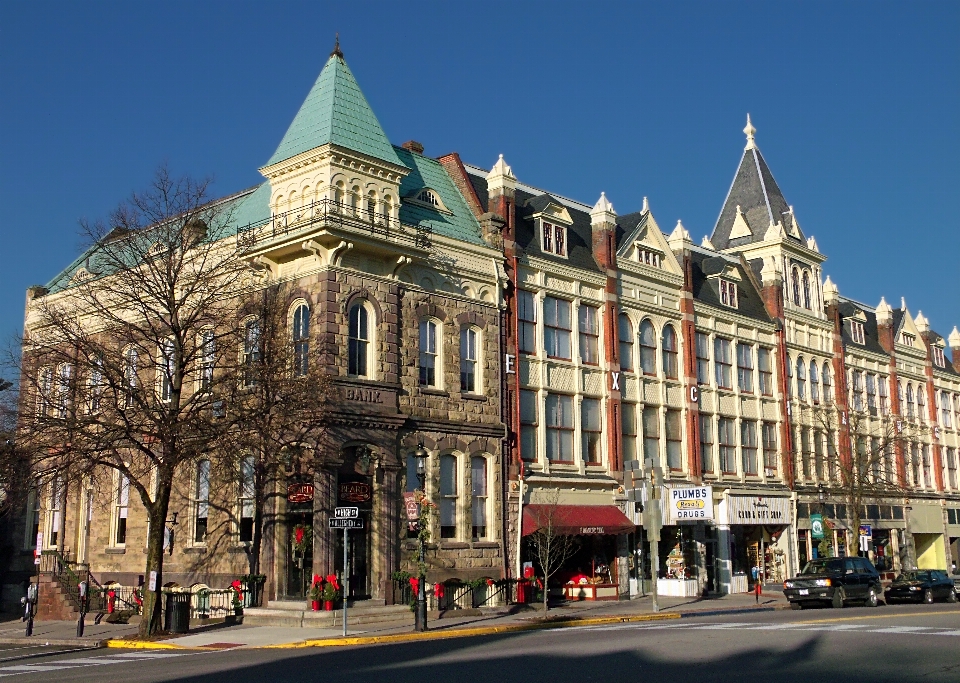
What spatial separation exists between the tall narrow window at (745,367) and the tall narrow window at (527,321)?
48.5 feet

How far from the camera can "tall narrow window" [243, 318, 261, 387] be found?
27672mm

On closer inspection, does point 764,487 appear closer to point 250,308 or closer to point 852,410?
point 852,410

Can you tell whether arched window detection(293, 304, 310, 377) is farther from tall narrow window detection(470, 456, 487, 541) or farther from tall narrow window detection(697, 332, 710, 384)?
tall narrow window detection(697, 332, 710, 384)

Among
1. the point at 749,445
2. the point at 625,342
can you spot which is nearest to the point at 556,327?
the point at 625,342

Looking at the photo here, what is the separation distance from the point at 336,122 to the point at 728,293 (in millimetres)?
23969

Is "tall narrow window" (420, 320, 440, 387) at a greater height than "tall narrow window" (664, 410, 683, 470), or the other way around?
"tall narrow window" (420, 320, 440, 387)

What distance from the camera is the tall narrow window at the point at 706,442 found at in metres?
45.9

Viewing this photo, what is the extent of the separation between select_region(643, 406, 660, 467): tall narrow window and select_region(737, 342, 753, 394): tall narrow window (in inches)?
288

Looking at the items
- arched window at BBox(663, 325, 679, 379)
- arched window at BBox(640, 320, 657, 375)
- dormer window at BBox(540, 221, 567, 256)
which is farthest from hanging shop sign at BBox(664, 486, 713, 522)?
dormer window at BBox(540, 221, 567, 256)

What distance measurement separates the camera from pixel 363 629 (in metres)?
27.1

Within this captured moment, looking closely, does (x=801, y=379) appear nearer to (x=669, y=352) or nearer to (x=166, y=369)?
(x=669, y=352)

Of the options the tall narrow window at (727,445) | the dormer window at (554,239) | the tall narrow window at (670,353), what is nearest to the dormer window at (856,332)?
the tall narrow window at (727,445)

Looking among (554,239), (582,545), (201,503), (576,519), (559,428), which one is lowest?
(582,545)

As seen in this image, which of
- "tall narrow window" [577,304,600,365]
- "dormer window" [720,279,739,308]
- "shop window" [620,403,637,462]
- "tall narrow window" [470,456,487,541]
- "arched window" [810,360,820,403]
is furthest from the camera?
"arched window" [810,360,820,403]
